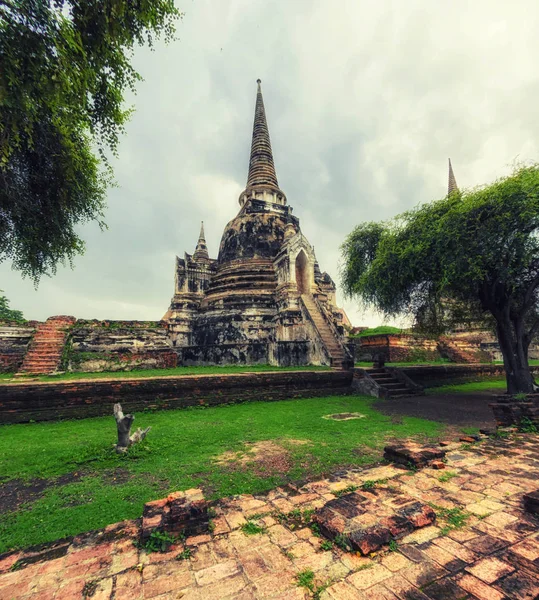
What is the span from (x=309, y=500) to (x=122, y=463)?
2871mm

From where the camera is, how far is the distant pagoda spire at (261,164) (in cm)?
2372

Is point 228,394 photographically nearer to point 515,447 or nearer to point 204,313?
point 515,447

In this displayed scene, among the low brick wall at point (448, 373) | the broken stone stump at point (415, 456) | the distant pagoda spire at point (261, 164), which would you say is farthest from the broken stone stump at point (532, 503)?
the distant pagoda spire at point (261, 164)

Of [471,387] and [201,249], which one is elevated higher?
[201,249]

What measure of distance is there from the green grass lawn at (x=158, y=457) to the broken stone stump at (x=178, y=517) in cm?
55

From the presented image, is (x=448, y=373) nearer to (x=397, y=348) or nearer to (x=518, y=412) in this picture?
(x=397, y=348)

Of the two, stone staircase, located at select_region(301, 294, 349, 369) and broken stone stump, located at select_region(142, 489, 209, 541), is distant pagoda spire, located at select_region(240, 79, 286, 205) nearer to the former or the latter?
stone staircase, located at select_region(301, 294, 349, 369)

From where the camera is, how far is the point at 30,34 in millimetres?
4520

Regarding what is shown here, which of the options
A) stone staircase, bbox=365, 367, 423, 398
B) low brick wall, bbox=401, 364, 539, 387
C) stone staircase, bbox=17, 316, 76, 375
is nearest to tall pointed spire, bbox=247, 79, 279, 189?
stone staircase, bbox=17, 316, 76, 375

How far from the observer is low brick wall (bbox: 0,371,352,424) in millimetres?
6902

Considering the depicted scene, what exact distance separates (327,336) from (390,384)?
3.99 meters

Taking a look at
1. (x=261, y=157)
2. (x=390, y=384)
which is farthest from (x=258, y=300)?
(x=261, y=157)

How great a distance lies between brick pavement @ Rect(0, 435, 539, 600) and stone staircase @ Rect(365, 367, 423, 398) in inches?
298

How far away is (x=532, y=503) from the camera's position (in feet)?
9.08
